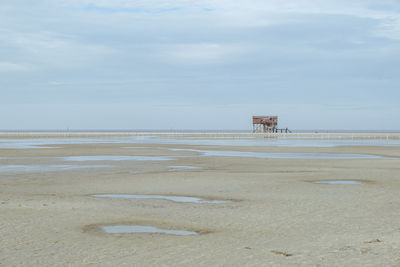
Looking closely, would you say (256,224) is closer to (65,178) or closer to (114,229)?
(114,229)

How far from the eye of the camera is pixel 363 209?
14.1 metres

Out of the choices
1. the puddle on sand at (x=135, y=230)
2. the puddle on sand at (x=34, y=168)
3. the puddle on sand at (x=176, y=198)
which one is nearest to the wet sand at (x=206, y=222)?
the puddle on sand at (x=135, y=230)

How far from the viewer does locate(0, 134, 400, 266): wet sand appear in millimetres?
9070

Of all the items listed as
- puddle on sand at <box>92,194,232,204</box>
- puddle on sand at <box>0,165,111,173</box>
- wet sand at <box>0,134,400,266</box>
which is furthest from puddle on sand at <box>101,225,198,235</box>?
puddle on sand at <box>0,165,111,173</box>

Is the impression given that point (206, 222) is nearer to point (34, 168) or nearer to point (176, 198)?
point (176, 198)

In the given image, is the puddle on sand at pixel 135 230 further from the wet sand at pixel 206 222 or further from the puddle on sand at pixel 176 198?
the puddle on sand at pixel 176 198

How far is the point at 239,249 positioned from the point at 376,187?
11.3 meters

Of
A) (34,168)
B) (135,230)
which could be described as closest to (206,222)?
(135,230)

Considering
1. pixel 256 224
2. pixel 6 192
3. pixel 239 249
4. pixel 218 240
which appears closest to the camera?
pixel 239 249

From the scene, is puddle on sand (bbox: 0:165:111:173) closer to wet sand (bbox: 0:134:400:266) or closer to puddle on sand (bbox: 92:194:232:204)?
wet sand (bbox: 0:134:400:266)

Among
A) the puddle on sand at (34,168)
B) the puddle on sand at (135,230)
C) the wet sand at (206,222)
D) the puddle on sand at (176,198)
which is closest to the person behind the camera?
the wet sand at (206,222)

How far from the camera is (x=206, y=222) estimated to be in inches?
484

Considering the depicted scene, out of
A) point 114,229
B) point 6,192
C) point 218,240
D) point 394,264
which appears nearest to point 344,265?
point 394,264

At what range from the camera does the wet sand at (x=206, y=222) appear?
9070mm
